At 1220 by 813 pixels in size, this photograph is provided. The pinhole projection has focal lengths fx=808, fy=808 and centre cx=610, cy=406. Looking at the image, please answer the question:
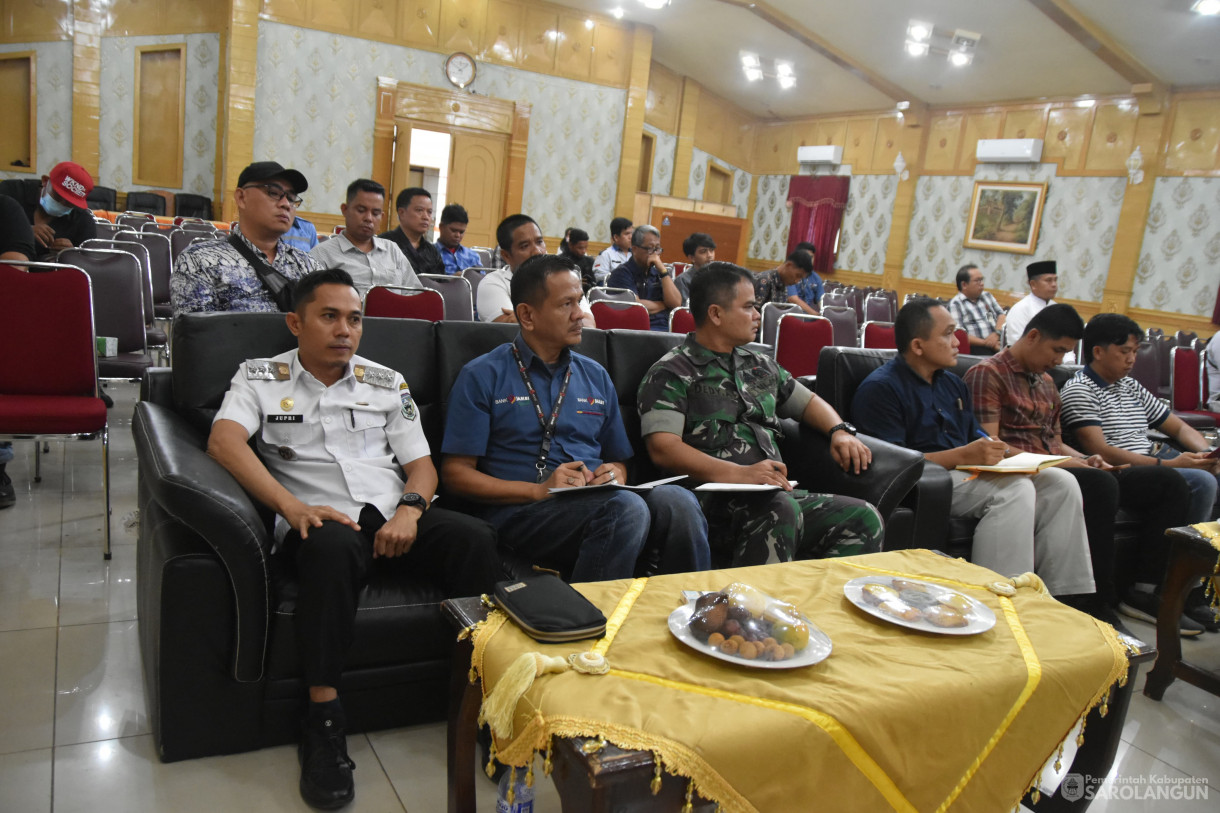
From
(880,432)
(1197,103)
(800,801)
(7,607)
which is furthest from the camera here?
(1197,103)

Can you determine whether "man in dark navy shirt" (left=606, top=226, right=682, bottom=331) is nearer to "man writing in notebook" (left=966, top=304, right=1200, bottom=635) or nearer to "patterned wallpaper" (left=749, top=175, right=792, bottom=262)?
"man writing in notebook" (left=966, top=304, right=1200, bottom=635)

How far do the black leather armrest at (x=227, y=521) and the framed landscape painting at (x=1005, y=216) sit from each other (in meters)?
11.0

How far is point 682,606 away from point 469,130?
1029 cm

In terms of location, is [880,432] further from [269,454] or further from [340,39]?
[340,39]

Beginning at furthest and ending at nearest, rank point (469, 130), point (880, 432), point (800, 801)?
point (469, 130), point (880, 432), point (800, 801)

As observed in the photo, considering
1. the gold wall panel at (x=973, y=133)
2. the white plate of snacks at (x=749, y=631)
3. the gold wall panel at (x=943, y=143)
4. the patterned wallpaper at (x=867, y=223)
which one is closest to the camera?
the white plate of snacks at (x=749, y=631)

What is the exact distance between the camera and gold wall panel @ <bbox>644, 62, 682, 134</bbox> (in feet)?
41.4

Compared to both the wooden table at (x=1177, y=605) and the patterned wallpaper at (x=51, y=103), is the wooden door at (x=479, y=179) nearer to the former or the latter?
the patterned wallpaper at (x=51, y=103)

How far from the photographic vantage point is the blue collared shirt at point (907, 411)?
2.89 meters

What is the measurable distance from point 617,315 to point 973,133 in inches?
357

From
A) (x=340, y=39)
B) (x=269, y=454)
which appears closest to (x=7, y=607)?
(x=269, y=454)

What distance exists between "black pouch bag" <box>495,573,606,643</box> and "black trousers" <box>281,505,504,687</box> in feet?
1.46

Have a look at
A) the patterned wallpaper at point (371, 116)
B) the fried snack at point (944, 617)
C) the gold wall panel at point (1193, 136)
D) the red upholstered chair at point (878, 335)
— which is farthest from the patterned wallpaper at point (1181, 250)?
the fried snack at point (944, 617)

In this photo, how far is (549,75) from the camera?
11055 mm
